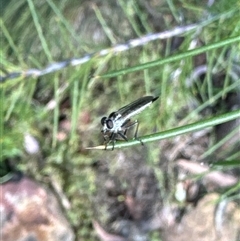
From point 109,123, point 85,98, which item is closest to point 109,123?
point 109,123

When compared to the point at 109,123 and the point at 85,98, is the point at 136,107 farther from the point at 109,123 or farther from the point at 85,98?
the point at 85,98

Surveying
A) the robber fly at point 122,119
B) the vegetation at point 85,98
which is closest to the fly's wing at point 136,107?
the robber fly at point 122,119

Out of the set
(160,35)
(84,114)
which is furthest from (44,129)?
(160,35)

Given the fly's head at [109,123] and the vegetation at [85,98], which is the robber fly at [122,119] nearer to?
the fly's head at [109,123]

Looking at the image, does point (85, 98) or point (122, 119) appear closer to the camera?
point (122, 119)

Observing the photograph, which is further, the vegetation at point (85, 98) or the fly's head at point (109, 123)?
the vegetation at point (85, 98)

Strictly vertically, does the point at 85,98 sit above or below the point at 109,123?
below

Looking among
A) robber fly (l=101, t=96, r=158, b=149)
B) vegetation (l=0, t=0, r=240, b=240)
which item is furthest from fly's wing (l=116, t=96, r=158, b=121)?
vegetation (l=0, t=0, r=240, b=240)

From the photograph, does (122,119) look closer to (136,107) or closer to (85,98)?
(136,107)

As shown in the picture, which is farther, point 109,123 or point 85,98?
point 85,98

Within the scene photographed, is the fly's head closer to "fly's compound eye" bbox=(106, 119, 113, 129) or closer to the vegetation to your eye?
"fly's compound eye" bbox=(106, 119, 113, 129)
